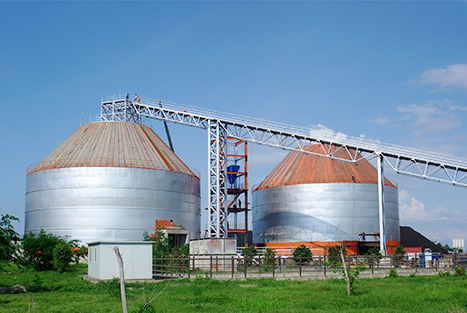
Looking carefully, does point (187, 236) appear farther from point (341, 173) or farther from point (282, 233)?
point (341, 173)

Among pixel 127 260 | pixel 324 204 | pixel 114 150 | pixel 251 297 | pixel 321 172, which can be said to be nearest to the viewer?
pixel 251 297

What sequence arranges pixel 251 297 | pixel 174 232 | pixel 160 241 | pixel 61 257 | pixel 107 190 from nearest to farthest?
pixel 251 297 → pixel 61 257 → pixel 160 241 → pixel 107 190 → pixel 174 232

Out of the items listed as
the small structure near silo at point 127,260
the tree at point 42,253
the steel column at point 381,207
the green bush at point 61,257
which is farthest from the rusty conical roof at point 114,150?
the small structure near silo at point 127,260

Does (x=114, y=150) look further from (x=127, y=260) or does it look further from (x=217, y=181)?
(x=127, y=260)

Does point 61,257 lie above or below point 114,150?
below

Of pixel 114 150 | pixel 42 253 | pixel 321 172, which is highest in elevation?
pixel 114 150

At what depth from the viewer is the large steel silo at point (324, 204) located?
67.5m

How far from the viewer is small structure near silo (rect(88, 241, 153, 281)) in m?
34.8

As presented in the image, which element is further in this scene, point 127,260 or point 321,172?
point 321,172

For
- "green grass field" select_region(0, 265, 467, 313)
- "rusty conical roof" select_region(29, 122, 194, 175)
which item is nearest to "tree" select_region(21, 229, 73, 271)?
"rusty conical roof" select_region(29, 122, 194, 175)

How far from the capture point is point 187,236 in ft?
204

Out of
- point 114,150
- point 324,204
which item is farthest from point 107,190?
point 324,204

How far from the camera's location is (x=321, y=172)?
232 ft

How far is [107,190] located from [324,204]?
90.4 feet
